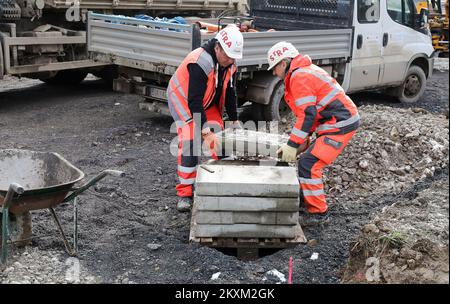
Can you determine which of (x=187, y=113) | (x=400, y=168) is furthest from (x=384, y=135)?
(x=187, y=113)

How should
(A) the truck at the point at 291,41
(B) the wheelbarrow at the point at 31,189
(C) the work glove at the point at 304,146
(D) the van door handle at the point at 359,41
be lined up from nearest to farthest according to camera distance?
(B) the wheelbarrow at the point at 31,189 < (C) the work glove at the point at 304,146 < (A) the truck at the point at 291,41 < (D) the van door handle at the point at 359,41

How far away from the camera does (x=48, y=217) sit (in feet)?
17.9

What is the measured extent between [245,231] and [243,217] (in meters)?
0.12

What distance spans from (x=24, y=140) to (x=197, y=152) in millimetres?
3214

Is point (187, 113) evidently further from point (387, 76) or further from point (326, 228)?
point (387, 76)

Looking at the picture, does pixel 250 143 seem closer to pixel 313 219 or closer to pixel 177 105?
pixel 177 105

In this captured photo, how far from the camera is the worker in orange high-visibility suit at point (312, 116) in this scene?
16.9 feet

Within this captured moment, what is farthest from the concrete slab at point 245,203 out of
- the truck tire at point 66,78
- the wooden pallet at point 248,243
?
the truck tire at point 66,78

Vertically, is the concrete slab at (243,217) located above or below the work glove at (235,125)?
below

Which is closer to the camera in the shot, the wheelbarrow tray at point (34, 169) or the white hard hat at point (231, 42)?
the wheelbarrow tray at point (34, 169)

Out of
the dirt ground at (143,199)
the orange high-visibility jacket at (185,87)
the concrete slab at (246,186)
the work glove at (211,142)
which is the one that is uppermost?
the orange high-visibility jacket at (185,87)

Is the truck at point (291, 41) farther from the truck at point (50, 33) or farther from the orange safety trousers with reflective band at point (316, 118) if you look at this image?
the orange safety trousers with reflective band at point (316, 118)

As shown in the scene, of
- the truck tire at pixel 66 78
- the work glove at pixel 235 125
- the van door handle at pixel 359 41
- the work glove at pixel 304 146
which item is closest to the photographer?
the work glove at pixel 304 146

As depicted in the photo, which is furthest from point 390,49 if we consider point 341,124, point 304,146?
point 341,124
